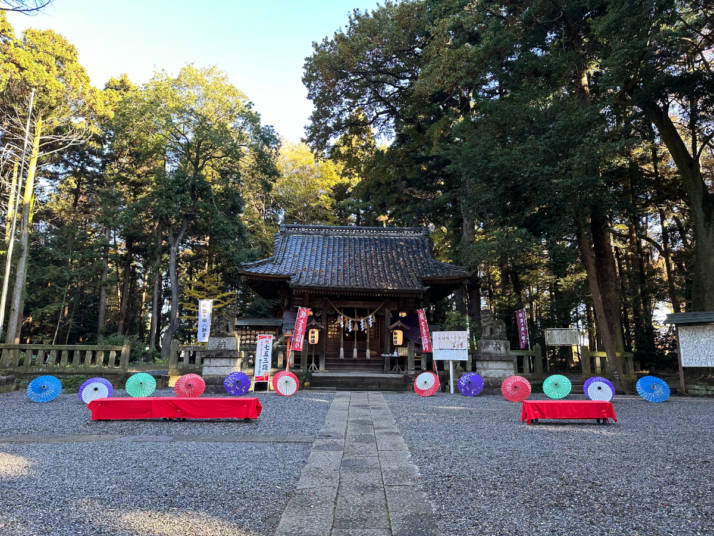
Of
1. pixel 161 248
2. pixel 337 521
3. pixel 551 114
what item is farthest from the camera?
pixel 161 248

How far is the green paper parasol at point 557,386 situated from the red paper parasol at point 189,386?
7.33 meters

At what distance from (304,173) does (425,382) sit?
2002 centimetres

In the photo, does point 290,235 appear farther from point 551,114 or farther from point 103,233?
point 103,233

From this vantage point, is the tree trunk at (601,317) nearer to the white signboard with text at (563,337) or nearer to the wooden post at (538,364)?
the white signboard with text at (563,337)

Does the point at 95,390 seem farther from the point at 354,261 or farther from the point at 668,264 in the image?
the point at 668,264

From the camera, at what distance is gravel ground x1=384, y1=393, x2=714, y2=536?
2.66 meters

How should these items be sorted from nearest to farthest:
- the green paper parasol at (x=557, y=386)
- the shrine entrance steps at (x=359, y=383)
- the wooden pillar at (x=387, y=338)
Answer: the green paper parasol at (x=557, y=386), the shrine entrance steps at (x=359, y=383), the wooden pillar at (x=387, y=338)

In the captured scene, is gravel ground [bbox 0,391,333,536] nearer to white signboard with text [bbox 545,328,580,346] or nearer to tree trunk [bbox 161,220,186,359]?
white signboard with text [bbox 545,328,580,346]

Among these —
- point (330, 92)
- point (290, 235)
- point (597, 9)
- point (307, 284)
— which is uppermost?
point (330, 92)

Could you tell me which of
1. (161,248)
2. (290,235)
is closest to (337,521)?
(290,235)

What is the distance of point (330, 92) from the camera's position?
17.6 meters

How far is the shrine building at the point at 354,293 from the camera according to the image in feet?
45.8

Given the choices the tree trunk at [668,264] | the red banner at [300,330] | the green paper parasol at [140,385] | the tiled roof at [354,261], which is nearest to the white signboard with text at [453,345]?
the tiled roof at [354,261]

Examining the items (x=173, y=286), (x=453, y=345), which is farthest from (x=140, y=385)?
(x=173, y=286)
